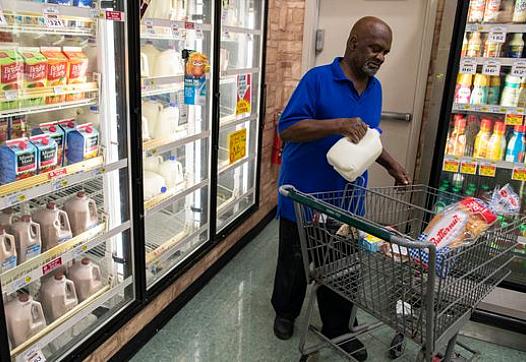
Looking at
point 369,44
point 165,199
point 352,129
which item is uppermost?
point 369,44

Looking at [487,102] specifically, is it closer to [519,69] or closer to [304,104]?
[519,69]

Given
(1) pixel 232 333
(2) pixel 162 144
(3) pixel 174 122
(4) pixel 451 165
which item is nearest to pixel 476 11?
(4) pixel 451 165

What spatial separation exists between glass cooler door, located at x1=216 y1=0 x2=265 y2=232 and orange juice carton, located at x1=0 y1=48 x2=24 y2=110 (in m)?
1.65

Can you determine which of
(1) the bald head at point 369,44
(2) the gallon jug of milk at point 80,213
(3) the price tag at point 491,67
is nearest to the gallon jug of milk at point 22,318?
(2) the gallon jug of milk at point 80,213

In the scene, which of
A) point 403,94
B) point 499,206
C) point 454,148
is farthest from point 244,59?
point 499,206

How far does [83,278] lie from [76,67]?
984 mm

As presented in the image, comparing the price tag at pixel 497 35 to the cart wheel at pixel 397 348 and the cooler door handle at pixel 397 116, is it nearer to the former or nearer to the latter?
the cooler door handle at pixel 397 116

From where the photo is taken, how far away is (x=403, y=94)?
4.13m

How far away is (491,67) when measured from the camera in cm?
288

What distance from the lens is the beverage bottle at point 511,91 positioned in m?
2.99

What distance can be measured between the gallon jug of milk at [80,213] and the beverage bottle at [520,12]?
9.06ft

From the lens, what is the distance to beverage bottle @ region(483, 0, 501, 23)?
2887mm

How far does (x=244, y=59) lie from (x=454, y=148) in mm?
1756

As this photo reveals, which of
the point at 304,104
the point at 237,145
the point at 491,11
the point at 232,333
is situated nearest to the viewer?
the point at 304,104
